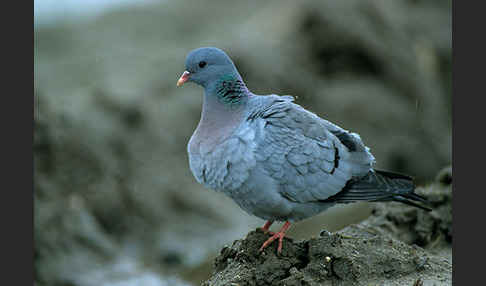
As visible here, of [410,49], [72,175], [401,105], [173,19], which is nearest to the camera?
[72,175]

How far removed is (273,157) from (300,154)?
24cm

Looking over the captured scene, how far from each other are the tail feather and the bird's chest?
2.66 ft

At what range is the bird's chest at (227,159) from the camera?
4871 millimetres

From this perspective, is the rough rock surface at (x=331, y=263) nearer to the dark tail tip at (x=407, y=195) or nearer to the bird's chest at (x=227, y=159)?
the dark tail tip at (x=407, y=195)

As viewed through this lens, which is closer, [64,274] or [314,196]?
[314,196]

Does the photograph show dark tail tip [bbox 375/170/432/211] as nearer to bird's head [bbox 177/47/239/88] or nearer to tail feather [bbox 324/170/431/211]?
tail feather [bbox 324/170/431/211]

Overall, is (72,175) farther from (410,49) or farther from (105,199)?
(410,49)

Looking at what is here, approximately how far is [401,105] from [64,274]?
23.0 feet

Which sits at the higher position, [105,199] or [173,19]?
[173,19]

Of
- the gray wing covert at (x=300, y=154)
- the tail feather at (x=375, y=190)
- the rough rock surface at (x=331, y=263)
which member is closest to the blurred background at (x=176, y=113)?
the rough rock surface at (x=331, y=263)

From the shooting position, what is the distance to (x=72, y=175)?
9008mm

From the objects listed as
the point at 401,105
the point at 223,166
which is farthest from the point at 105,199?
the point at 401,105

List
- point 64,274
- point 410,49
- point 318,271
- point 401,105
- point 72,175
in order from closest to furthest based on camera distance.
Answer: point 318,271 < point 64,274 < point 72,175 < point 401,105 < point 410,49

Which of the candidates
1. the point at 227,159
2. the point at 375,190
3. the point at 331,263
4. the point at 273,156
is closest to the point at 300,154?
the point at 273,156
